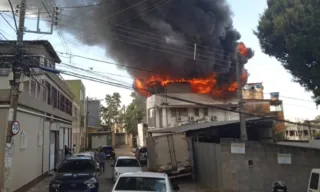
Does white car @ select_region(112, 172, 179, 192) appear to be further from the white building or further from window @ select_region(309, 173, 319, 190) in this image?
the white building

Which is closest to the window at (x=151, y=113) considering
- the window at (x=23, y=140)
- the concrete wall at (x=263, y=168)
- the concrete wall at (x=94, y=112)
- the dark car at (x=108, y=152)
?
the dark car at (x=108, y=152)

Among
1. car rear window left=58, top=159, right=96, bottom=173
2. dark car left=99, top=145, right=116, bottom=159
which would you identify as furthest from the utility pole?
dark car left=99, top=145, right=116, bottom=159

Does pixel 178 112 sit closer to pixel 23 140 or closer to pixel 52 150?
pixel 52 150

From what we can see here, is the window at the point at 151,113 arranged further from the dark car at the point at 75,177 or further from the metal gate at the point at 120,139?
the dark car at the point at 75,177

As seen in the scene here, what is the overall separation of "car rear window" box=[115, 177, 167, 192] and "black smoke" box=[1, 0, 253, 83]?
858 inches

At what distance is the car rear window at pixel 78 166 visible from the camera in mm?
12141

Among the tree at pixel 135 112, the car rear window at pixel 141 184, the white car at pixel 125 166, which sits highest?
the tree at pixel 135 112

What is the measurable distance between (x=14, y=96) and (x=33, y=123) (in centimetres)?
571

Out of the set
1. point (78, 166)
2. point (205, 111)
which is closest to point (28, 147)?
point (78, 166)

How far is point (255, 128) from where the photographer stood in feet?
77.4

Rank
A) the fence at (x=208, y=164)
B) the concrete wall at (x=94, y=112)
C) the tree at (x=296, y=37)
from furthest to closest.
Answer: the concrete wall at (x=94, y=112) < the fence at (x=208, y=164) < the tree at (x=296, y=37)

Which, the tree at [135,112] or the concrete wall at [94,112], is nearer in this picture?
the tree at [135,112]

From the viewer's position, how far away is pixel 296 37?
12531 mm

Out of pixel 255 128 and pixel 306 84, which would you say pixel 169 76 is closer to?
pixel 255 128
